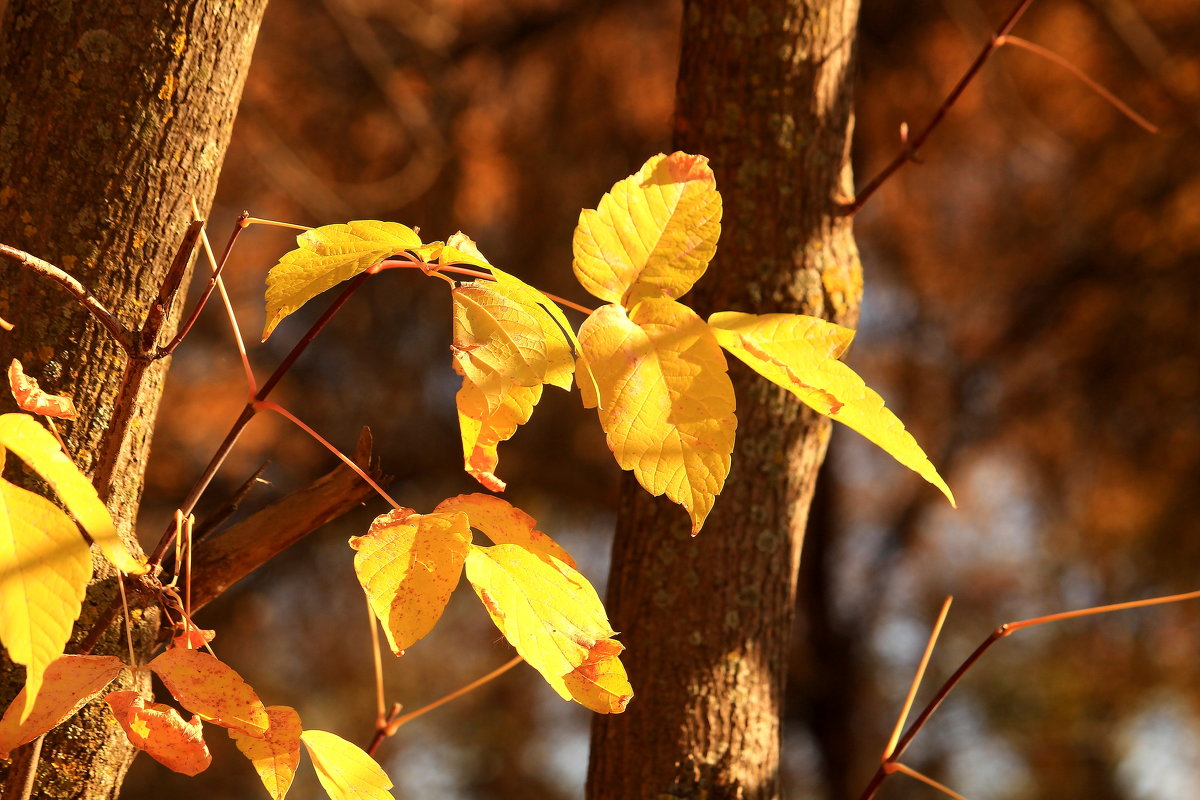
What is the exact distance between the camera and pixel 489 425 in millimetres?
457

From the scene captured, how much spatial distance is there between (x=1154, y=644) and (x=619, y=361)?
2.80 meters

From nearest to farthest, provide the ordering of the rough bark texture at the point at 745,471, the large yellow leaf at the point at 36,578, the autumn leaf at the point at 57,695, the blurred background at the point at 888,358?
the large yellow leaf at the point at 36,578, the autumn leaf at the point at 57,695, the rough bark texture at the point at 745,471, the blurred background at the point at 888,358

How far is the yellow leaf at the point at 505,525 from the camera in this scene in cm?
48

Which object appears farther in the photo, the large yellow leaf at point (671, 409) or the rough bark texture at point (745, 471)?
the rough bark texture at point (745, 471)

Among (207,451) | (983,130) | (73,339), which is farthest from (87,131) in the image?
(983,130)

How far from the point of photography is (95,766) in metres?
0.59

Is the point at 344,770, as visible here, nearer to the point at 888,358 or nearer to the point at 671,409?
the point at 671,409

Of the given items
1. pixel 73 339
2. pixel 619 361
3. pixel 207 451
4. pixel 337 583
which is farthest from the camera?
pixel 337 583

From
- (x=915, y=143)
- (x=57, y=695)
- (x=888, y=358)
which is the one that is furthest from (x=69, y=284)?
(x=888, y=358)

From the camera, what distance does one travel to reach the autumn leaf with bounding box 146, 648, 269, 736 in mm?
419

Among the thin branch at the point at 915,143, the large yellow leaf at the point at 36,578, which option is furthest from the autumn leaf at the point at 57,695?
the thin branch at the point at 915,143

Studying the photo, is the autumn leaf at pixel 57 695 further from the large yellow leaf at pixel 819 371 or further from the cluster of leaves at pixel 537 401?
the large yellow leaf at pixel 819 371

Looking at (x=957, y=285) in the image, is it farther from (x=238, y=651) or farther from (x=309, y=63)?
(x=238, y=651)

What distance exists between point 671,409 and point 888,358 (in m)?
2.49
